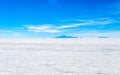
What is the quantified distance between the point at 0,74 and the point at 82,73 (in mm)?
1948

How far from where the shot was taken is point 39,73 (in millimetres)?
4512

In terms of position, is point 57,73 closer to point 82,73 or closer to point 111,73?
point 82,73

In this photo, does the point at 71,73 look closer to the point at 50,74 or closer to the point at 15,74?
the point at 50,74

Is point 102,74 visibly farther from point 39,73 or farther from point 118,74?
point 39,73

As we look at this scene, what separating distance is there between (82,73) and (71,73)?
0.27m

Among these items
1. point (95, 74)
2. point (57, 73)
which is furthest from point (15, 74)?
point (95, 74)

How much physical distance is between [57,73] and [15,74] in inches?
39.2

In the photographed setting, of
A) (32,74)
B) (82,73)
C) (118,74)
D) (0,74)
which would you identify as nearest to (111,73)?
(118,74)

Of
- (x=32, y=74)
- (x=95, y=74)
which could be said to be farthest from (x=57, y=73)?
(x=95, y=74)

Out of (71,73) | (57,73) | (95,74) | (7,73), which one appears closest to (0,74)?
(7,73)

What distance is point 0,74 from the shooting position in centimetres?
438

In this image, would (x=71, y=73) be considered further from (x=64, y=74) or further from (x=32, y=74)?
(x=32, y=74)

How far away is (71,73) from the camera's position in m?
4.52

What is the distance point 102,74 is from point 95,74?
0.55 feet
